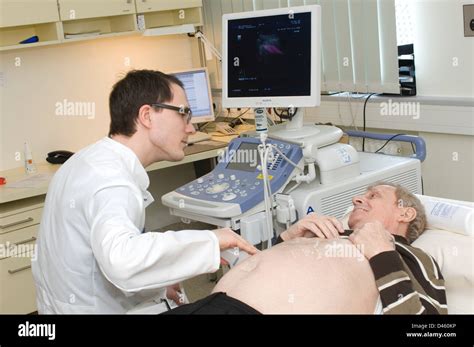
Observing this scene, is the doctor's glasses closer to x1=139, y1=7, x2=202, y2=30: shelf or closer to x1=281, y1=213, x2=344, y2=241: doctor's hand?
x1=281, y1=213, x2=344, y2=241: doctor's hand

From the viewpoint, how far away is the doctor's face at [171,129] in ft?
6.38

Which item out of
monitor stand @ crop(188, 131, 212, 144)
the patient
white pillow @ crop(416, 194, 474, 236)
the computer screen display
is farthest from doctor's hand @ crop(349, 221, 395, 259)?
monitor stand @ crop(188, 131, 212, 144)

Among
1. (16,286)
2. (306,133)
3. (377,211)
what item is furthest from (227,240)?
(16,286)

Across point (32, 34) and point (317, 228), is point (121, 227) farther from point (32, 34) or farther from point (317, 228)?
point (32, 34)

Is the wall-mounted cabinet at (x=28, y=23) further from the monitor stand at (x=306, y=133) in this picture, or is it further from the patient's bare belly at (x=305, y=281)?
the patient's bare belly at (x=305, y=281)

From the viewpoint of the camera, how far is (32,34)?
3.76m

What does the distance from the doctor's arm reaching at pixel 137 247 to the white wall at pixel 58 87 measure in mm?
2138

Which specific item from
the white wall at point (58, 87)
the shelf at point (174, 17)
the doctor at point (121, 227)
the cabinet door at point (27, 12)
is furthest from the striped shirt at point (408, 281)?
the shelf at point (174, 17)

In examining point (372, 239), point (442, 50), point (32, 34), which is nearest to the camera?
point (372, 239)

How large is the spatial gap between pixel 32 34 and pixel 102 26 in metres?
0.46

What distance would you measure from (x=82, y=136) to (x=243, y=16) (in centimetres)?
170

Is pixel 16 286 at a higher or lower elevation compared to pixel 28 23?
lower

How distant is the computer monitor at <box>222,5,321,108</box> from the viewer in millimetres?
2557
